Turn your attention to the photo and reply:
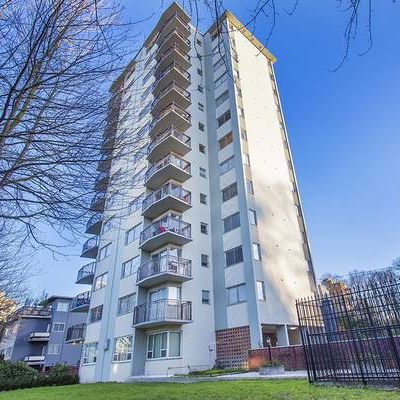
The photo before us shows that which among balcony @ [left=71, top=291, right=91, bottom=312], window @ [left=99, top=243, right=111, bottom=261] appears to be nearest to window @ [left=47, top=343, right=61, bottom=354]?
balcony @ [left=71, top=291, right=91, bottom=312]

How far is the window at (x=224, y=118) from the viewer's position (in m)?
25.9

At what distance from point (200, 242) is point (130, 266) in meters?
5.58

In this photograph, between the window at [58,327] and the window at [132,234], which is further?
the window at [58,327]

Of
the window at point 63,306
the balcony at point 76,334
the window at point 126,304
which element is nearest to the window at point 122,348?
the window at point 126,304

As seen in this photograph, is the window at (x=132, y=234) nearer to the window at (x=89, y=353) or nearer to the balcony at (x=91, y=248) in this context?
the balcony at (x=91, y=248)

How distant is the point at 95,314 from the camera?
24.7 m

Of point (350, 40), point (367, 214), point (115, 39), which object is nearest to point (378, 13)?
point (350, 40)

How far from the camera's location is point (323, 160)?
20.3 metres

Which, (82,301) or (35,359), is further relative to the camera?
(35,359)

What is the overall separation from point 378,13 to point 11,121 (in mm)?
4787

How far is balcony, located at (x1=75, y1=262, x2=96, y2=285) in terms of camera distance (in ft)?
90.9

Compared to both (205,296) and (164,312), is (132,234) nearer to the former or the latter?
(205,296)

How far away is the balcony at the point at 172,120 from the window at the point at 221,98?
3.19 meters

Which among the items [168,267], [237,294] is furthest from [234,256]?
[168,267]
